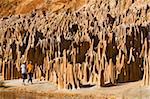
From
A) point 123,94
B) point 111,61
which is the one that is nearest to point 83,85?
point 111,61

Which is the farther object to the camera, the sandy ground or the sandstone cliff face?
the sandstone cliff face

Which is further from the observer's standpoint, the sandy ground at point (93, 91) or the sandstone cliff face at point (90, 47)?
the sandstone cliff face at point (90, 47)

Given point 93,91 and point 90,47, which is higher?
point 90,47

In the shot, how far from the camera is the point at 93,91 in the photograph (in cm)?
2564

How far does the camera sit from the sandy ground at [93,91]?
913 inches

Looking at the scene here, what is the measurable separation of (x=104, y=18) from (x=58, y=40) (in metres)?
8.89

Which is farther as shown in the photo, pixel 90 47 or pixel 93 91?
pixel 90 47

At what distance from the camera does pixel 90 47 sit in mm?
31797

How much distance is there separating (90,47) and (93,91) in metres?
6.48

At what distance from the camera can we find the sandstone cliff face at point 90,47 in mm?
27188

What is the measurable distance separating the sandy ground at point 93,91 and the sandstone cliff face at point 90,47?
513 mm

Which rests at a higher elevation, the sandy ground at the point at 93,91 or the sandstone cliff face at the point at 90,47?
the sandstone cliff face at the point at 90,47

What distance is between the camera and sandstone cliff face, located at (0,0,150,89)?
2719 cm

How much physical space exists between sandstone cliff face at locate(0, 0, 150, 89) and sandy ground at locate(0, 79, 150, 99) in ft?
1.68
